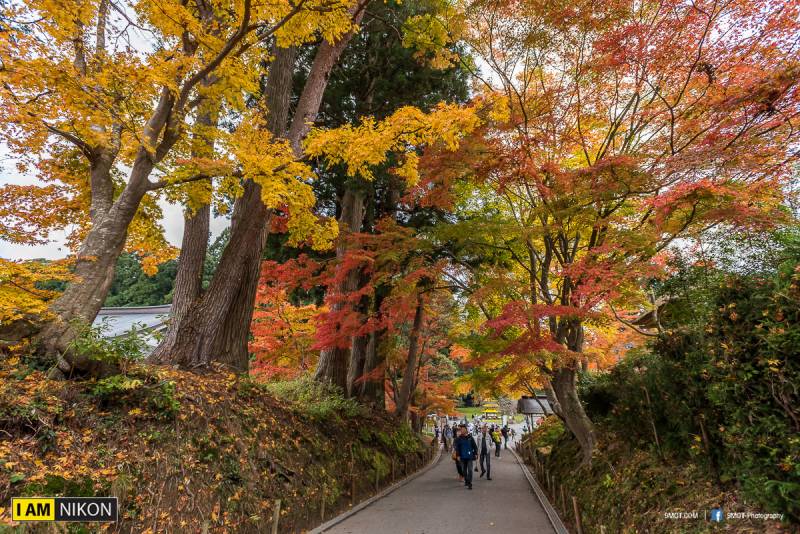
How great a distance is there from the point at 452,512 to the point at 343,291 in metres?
6.11

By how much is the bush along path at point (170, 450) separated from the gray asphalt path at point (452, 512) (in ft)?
2.70

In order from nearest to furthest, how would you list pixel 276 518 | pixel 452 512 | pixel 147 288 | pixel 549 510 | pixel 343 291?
pixel 276 518, pixel 452 512, pixel 549 510, pixel 343 291, pixel 147 288

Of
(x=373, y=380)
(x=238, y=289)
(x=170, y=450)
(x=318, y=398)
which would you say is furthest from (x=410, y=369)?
(x=170, y=450)

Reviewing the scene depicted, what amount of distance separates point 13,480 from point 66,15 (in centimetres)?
476

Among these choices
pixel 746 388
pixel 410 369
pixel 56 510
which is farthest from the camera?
pixel 410 369

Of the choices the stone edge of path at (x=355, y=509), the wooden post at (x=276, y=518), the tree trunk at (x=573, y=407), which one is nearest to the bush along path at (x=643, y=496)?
the tree trunk at (x=573, y=407)

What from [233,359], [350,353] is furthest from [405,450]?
[233,359]

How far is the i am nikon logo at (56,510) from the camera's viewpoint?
289 centimetres

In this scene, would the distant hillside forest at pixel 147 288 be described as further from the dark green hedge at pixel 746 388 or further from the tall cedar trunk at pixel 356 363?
the dark green hedge at pixel 746 388

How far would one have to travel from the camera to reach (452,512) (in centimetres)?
715

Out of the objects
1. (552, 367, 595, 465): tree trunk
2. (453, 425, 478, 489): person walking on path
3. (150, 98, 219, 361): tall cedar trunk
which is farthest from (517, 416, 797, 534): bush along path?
(150, 98, 219, 361): tall cedar trunk

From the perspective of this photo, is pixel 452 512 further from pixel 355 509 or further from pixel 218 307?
pixel 218 307

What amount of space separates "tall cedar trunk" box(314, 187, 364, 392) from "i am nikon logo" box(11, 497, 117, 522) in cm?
717

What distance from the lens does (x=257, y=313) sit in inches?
516
